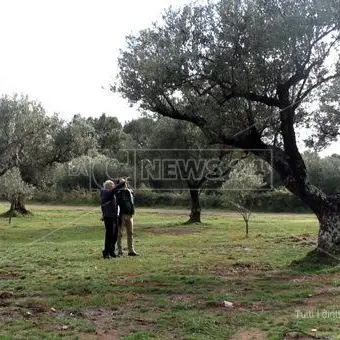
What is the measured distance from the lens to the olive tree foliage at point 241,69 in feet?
43.3

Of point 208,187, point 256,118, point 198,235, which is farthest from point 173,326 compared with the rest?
point 208,187

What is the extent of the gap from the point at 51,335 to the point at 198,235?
17.2 metres

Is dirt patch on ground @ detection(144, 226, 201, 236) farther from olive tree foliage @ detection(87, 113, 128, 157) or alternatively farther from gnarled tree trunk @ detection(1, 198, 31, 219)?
olive tree foliage @ detection(87, 113, 128, 157)

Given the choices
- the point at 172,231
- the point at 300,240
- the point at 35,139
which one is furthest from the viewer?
the point at 35,139

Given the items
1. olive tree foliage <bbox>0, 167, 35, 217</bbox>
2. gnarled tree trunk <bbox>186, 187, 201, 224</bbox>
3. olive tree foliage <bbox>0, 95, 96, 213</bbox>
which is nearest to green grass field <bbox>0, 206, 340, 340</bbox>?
olive tree foliage <bbox>0, 95, 96, 213</bbox>

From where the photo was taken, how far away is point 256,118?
1659 centimetres

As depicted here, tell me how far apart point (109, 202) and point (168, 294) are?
5.38m

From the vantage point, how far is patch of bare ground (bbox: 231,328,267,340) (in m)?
7.26

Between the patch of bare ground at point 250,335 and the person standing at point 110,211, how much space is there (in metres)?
8.04

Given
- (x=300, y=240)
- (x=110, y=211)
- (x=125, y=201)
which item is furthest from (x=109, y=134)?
(x=110, y=211)

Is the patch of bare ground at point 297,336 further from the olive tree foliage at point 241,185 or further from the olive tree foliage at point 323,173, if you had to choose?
the olive tree foliage at point 323,173

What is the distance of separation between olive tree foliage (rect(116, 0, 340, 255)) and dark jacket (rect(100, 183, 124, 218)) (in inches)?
111

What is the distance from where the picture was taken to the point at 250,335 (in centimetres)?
740

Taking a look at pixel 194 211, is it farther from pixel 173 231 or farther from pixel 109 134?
pixel 109 134
